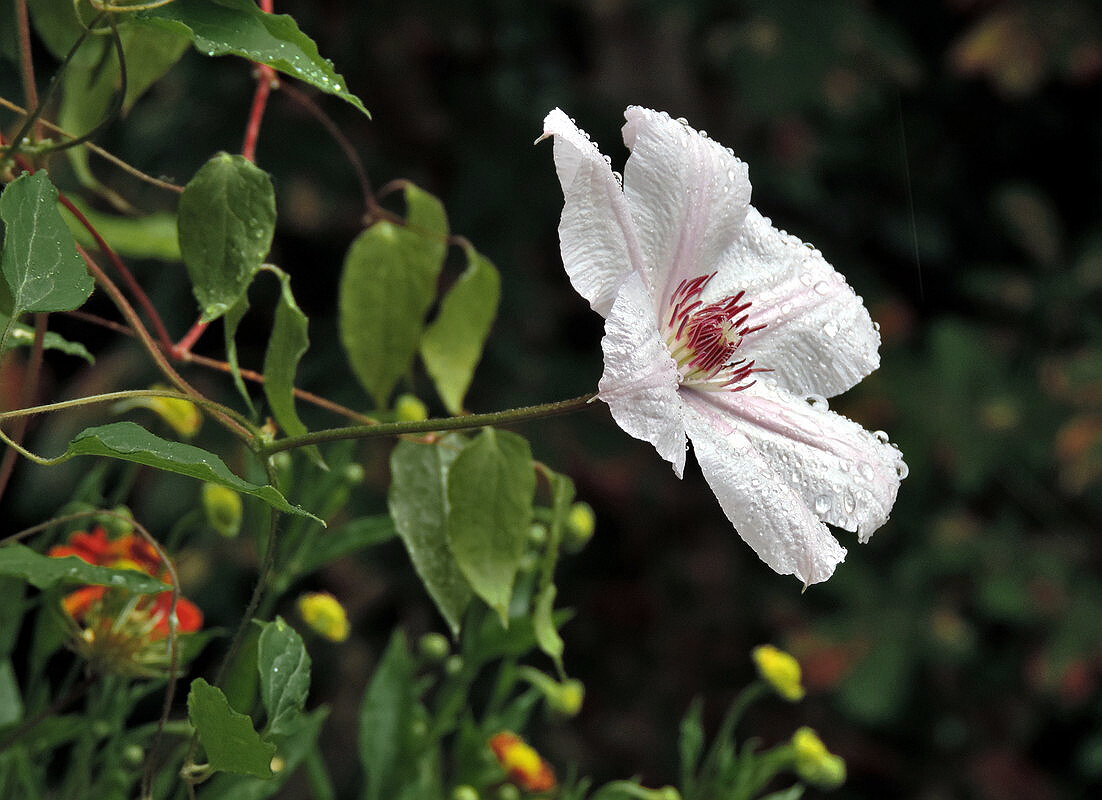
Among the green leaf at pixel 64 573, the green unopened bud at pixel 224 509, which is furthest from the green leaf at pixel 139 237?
the green leaf at pixel 64 573

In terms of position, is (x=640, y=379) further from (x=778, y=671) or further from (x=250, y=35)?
(x=778, y=671)

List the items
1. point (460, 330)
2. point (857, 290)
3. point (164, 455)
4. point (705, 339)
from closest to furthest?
point (164, 455) → point (705, 339) → point (460, 330) → point (857, 290)

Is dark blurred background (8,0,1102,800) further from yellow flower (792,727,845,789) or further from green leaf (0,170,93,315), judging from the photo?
green leaf (0,170,93,315)

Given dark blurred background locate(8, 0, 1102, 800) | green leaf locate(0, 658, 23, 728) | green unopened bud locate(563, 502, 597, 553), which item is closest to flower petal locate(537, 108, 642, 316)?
green unopened bud locate(563, 502, 597, 553)

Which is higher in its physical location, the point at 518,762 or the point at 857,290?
the point at 518,762

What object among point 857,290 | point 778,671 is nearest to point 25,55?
point 778,671
